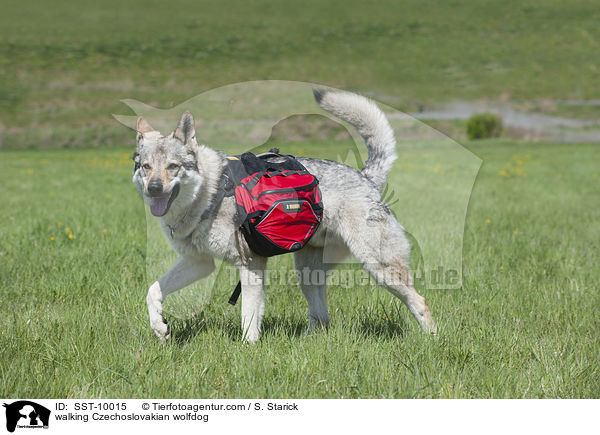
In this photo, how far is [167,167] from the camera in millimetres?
3254

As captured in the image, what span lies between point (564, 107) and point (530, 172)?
13.3m

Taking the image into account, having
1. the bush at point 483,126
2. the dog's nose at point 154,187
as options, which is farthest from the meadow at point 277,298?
the bush at point 483,126

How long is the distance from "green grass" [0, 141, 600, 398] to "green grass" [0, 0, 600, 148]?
1179 cm

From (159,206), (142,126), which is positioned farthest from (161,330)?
(142,126)

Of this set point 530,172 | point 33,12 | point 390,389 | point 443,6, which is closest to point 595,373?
point 390,389

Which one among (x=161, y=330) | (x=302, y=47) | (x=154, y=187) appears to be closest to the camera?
(x=154, y=187)

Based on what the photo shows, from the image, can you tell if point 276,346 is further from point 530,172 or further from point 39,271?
point 530,172

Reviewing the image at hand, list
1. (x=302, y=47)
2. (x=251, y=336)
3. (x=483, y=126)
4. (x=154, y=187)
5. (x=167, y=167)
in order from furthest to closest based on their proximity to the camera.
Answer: (x=302, y=47) < (x=483, y=126) < (x=251, y=336) < (x=167, y=167) < (x=154, y=187)

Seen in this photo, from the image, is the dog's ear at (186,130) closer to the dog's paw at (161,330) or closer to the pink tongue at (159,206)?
the pink tongue at (159,206)

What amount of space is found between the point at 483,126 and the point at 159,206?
23032 mm

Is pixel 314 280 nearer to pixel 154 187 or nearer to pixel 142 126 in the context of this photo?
pixel 154 187

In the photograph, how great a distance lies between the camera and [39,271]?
16.3 ft

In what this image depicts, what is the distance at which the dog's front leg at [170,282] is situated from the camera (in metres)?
3.39

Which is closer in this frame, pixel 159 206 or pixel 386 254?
pixel 159 206
